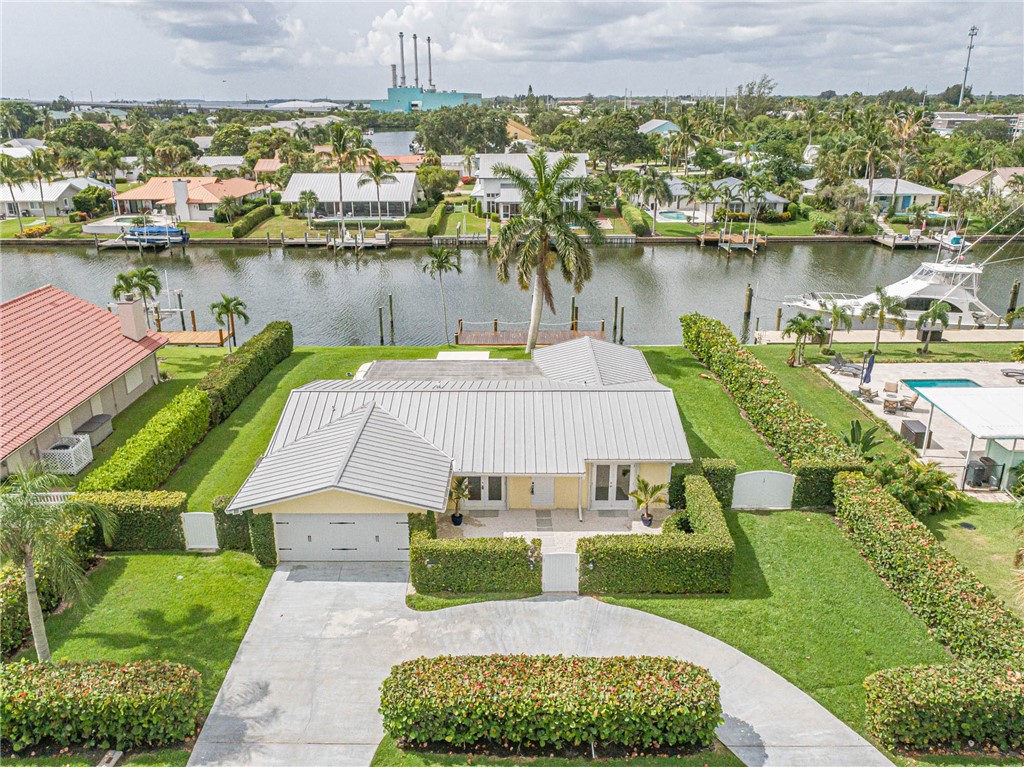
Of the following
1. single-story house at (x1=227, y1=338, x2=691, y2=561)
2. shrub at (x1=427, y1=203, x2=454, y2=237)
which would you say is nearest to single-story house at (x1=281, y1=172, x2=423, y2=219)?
shrub at (x1=427, y1=203, x2=454, y2=237)

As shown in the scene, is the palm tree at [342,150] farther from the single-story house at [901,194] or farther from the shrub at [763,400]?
the single-story house at [901,194]

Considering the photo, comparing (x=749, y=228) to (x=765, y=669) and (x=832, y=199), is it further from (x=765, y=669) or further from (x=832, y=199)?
(x=765, y=669)

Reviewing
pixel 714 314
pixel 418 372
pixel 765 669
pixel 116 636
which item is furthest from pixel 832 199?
pixel 116 636

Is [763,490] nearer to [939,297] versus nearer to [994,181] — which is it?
[939,297]

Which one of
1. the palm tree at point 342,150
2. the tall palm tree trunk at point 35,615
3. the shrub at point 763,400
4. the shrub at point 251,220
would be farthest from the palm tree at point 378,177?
the tall palm tree trunk at point 35,615

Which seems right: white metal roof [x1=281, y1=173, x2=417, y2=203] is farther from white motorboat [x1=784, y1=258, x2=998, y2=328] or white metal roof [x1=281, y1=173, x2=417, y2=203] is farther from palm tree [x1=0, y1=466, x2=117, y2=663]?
palm tree [x1=0, y1=466, x2=117, y2=663]
